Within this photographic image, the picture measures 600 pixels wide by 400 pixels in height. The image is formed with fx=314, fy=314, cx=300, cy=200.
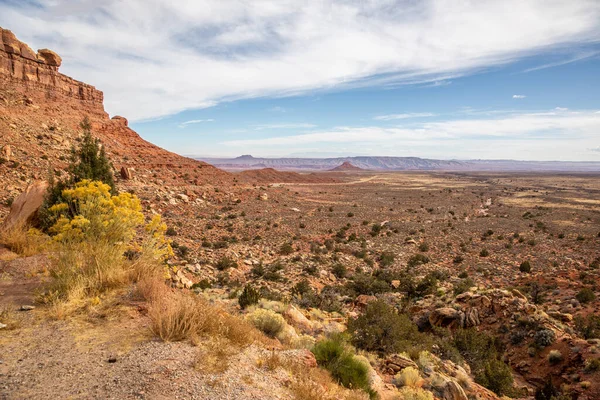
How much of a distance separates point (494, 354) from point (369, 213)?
28389 mm

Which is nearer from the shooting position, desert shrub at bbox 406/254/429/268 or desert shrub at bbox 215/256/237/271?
desert shrub at bbox 215/256/237/271

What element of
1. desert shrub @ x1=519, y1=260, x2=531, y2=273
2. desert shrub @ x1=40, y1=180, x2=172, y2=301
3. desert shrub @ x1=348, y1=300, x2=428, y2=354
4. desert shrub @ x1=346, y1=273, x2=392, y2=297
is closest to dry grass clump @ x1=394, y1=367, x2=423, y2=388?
desert shrub @ x1=348, y1=300, x2=428, y2=354

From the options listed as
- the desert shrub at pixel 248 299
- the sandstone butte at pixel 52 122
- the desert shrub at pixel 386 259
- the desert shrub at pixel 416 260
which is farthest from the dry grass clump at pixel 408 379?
the sandstone butte at pixel 52 122

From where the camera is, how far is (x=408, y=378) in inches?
228

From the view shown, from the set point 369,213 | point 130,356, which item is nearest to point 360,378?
point 130,356

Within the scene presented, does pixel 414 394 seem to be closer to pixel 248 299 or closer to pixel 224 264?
pixel 248 299

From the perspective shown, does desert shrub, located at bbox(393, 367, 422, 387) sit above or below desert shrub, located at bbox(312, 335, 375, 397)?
below

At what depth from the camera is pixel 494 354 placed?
8.44 metres

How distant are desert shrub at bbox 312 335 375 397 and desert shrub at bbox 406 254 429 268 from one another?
1317cm

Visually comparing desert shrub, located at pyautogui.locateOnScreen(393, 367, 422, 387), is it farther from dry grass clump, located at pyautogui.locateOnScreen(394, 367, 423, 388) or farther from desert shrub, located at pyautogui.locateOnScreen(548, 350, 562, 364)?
desert shrub, located at pyautogui.locateOnScreen(548, 350, 562, 364)

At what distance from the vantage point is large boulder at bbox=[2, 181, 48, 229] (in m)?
10.1

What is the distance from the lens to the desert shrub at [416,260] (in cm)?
1747

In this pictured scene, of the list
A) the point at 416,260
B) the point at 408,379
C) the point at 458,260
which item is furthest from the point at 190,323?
the point at 458,260

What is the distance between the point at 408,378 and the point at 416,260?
42.4 ft
